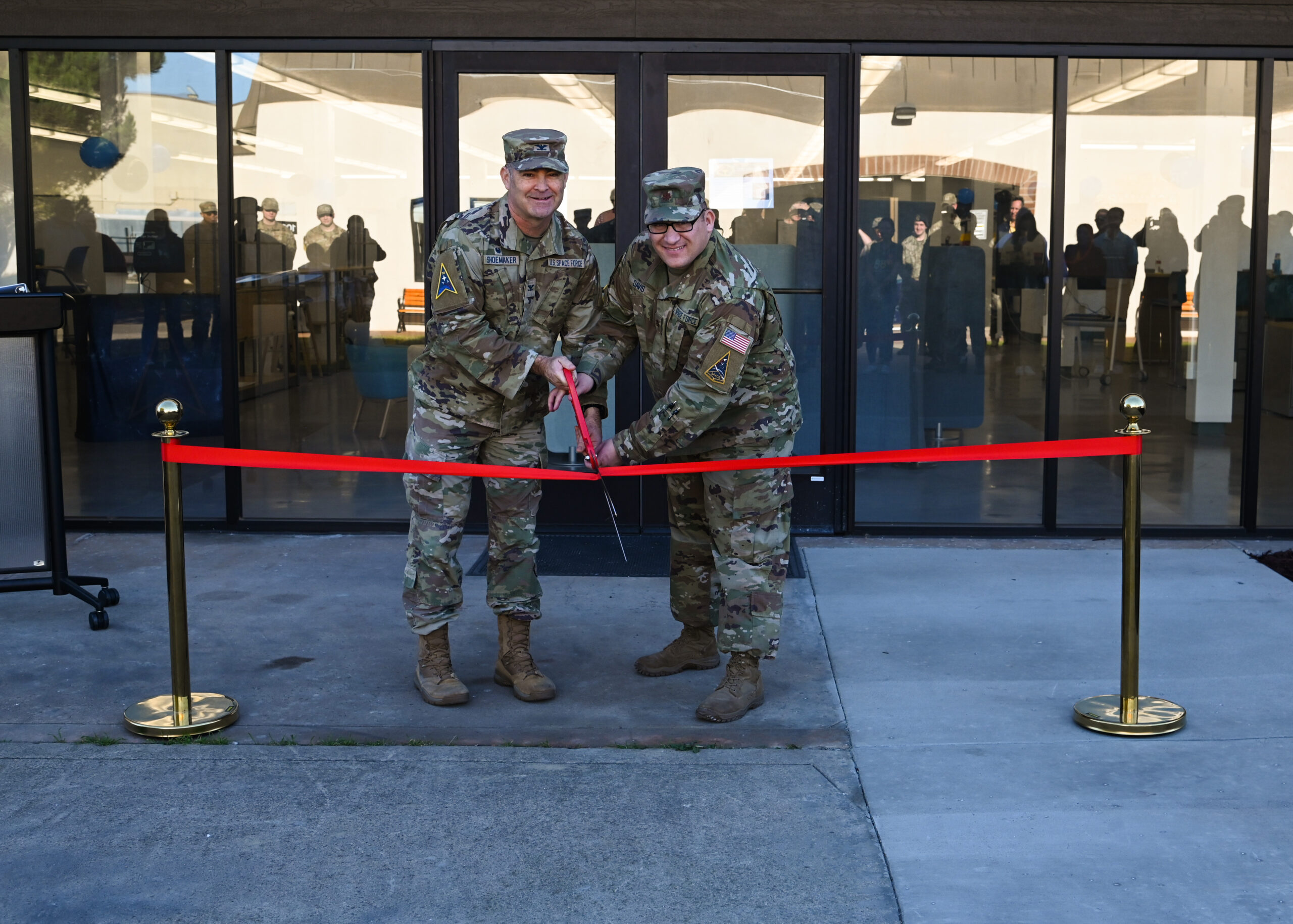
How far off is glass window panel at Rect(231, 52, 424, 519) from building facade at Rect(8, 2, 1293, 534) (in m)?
0.02

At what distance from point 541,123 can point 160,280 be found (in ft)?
7.31

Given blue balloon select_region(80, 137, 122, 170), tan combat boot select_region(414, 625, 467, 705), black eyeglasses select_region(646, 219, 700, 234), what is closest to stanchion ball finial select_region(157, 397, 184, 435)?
tan combat boot select_region(414, 625, 467, 705)

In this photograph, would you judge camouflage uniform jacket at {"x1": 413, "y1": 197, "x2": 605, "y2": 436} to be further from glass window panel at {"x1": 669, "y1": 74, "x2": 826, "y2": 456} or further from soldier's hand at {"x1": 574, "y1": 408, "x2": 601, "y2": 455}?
glass window panel at {"x1": 669, "y1": 74, "x2": 826, "y2": 456}

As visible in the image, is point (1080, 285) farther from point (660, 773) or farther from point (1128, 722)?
point (660, 773)

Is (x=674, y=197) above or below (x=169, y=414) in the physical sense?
above

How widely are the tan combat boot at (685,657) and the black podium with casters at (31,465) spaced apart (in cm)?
238

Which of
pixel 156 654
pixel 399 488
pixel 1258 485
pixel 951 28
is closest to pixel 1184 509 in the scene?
pixel 1258 485

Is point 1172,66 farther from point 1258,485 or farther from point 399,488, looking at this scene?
point 399,488

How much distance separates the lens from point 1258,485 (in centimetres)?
766

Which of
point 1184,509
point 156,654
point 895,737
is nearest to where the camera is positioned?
point 895,737

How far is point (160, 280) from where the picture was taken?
760 cm

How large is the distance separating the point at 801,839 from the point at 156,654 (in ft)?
9.42

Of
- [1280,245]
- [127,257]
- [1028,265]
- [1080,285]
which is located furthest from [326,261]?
[1280,245]

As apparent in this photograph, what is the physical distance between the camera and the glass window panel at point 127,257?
749cm
